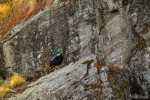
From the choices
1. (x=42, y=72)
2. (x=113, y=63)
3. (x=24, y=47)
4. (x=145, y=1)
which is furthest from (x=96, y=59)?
(x=24, y=47)

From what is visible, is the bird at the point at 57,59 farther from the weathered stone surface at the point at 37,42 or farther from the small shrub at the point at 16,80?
the small shrub at the point at 16,80

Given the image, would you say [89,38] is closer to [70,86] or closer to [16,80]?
[70,86]

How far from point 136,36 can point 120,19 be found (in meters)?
1.10

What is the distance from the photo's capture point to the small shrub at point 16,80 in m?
15.1

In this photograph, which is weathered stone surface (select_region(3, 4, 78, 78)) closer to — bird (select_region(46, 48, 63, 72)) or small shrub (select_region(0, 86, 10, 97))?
bird (select_region(46, 48, 63, 72))

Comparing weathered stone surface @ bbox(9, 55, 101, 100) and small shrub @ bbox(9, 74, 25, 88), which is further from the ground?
small shrub @ bbox(9, 74, 25, 88)

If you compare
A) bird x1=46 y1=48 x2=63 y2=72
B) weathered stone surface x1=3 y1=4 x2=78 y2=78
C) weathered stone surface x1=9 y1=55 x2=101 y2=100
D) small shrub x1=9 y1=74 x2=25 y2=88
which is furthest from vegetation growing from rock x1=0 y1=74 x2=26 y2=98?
bird x1=46 y1=48 x2=63 y2=72

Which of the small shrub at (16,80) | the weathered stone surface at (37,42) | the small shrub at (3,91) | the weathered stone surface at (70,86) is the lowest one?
the weathered stone surface at (70,86)

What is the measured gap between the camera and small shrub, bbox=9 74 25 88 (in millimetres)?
15111

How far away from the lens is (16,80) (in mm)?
15438

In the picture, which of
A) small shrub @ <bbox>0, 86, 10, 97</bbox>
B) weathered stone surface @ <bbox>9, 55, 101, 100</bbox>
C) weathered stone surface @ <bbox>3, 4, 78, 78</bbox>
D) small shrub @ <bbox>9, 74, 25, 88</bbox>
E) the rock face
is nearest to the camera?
weathered stone surface @ <bbox>9, 55, 101, 100</bbox>

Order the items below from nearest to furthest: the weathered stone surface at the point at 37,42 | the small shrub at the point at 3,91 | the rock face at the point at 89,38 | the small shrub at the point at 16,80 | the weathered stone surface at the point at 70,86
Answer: the weathered stone surface at the point at 70,86 < the rock face at the point at 89,38 < the small shrub at the point at 3,91 < the small shrub at the point at 16,80 < the weathered stone surface at the point at 37,42

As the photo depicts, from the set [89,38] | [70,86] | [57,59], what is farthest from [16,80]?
[70,86]

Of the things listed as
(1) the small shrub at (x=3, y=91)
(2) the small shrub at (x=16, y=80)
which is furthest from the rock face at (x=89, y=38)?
(1) the small shrub at (x=3, y=91)
